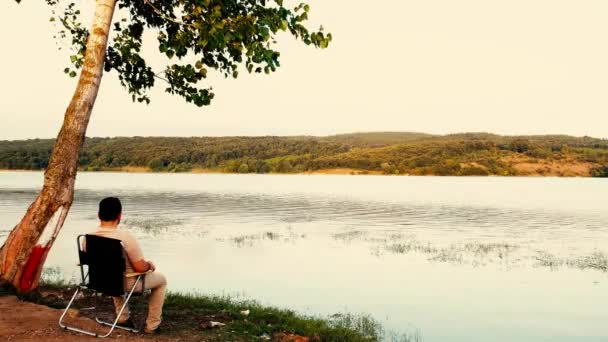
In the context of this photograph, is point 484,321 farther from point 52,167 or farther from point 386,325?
point 52,167

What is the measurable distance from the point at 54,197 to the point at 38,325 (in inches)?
102

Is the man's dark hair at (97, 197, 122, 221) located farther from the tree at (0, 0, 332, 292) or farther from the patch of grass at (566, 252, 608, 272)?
the patch of grass at (566, 252, 608, 272)

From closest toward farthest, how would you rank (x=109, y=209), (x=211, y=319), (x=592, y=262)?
(x=109, y=209)
(x=211, y=319)
(x=592, y=262)

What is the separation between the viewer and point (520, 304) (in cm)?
1709

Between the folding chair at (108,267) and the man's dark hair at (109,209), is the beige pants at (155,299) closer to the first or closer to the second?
the folding chair at (108,267)

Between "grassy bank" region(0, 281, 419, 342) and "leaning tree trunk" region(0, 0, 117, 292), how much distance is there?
41cm

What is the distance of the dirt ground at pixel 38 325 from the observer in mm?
8062

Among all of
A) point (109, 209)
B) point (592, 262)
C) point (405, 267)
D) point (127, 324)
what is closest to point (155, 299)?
point (127, 324)

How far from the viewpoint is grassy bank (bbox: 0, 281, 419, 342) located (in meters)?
9.15

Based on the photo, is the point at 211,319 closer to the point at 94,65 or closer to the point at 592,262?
the point at 94,65

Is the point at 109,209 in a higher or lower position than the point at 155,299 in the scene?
higher

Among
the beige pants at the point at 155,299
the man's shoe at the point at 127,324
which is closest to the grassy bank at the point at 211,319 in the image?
the beige pants at the point at 155,299

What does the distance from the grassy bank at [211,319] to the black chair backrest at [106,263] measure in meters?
1.31

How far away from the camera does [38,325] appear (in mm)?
8609
